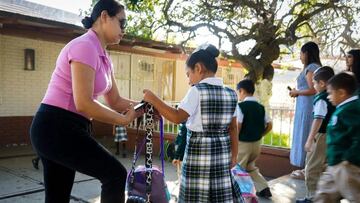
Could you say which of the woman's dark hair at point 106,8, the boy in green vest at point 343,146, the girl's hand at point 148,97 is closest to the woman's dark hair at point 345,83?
the boy in green vest at point 343,146

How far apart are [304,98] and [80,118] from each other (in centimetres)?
336

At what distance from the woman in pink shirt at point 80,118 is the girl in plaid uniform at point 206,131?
572 mm

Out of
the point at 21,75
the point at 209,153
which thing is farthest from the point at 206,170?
the point at 21,75

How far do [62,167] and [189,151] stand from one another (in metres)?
0.94

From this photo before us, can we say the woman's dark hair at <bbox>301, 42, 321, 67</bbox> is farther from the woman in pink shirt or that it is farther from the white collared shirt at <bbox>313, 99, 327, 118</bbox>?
the woman in pink shirt

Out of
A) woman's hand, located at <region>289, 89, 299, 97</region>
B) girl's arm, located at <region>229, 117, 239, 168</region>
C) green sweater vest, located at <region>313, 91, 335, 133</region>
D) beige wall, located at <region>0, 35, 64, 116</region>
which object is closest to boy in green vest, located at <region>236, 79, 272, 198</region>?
woman's hand, located at <region>289, 89, 299, 97</region>

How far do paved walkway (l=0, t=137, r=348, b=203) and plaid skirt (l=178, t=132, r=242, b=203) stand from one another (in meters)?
2.04

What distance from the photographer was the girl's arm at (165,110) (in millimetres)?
2365

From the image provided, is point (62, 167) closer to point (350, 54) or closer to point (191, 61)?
point (191, 61)

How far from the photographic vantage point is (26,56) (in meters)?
9.38

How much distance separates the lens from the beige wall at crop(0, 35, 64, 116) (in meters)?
9.04

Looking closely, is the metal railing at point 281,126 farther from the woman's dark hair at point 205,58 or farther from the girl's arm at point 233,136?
the woman's dark hair at point 205,58

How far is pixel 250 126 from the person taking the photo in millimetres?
4691

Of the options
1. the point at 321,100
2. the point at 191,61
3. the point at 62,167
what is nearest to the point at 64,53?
the point at 62,167
